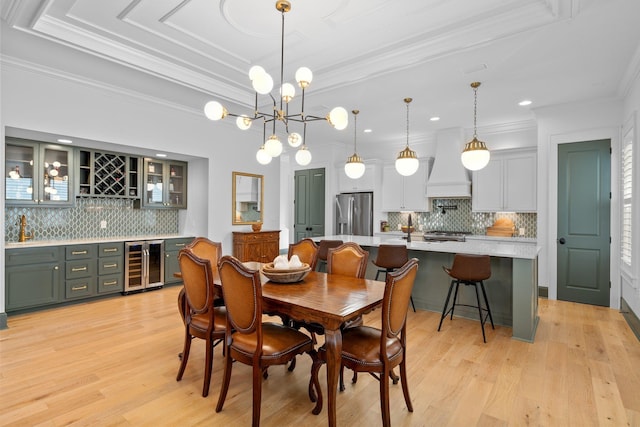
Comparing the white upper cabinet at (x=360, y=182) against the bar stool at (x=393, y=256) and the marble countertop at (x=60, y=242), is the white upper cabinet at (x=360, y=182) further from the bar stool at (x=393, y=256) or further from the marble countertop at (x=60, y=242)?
the marble countertop at (x=60, y=242)

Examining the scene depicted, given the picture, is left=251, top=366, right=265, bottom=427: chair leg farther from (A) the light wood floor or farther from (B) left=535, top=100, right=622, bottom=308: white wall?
(B) left=535, top=100, right=622, bottom=308: white wall

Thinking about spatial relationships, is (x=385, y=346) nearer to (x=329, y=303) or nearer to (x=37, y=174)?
(x=329, y=303)

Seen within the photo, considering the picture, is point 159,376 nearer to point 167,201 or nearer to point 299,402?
point 299,402

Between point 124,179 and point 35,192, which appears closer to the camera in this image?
point 35,192

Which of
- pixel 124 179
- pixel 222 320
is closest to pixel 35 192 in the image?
pixel 124 179

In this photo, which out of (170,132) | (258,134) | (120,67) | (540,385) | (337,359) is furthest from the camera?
(258,134)

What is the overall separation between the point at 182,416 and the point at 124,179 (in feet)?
13.6

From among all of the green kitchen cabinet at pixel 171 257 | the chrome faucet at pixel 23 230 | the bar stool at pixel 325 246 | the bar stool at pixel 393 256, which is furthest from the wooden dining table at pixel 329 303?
the chrome faucet at pixel 23 230

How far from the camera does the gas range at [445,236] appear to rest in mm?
6027

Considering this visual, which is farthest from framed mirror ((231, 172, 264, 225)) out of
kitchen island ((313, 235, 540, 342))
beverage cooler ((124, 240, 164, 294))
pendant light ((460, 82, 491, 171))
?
pendant light ((460, 82, 491, 171))

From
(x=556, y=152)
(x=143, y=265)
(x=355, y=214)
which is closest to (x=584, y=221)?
(x=556, y=152)

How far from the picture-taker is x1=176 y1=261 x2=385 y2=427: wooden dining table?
74.2 inches

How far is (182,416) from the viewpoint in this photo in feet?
6.93

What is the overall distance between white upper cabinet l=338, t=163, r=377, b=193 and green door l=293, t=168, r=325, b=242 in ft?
1.42
